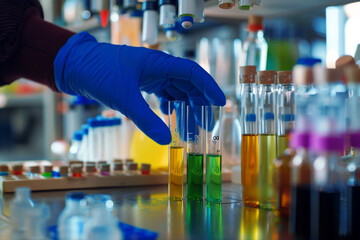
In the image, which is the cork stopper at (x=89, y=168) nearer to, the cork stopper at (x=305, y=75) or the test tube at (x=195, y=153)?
the test tube at (x=195, y=153)

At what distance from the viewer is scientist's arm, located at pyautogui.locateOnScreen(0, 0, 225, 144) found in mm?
1326

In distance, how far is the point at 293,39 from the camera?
115 inches

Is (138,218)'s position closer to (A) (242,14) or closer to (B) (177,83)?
(B) (177,83)

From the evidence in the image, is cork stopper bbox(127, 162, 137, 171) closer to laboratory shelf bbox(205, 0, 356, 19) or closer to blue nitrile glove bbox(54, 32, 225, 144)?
blue nitrile glove bbox(54, 32, 225, 144)

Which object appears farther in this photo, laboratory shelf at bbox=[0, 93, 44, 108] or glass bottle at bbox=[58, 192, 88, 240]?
laboratory shelf at bbox=[0, 93, 44, 108]

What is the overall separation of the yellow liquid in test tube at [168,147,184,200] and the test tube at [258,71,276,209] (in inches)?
10.1

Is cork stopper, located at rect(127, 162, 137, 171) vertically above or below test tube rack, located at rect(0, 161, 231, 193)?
above

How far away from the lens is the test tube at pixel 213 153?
120 centimetres

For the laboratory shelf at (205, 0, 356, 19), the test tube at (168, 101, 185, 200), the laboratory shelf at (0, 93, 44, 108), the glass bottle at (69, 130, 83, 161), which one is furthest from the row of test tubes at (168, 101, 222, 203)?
the laboratory shelf at (0, 93, 44, 108)

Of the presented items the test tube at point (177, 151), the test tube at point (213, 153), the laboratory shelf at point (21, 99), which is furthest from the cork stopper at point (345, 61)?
the laboratory shelf at point (21, 99)

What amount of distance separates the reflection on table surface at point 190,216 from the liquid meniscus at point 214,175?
4 cm

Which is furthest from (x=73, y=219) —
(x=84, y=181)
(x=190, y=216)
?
(x=84, y=181)

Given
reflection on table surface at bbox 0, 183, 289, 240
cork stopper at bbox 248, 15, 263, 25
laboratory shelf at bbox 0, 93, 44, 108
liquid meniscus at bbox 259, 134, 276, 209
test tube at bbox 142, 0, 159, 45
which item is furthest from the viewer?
laboratory shelf at bbox 0, 93, 44, 108

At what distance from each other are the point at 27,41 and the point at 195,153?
79cm
